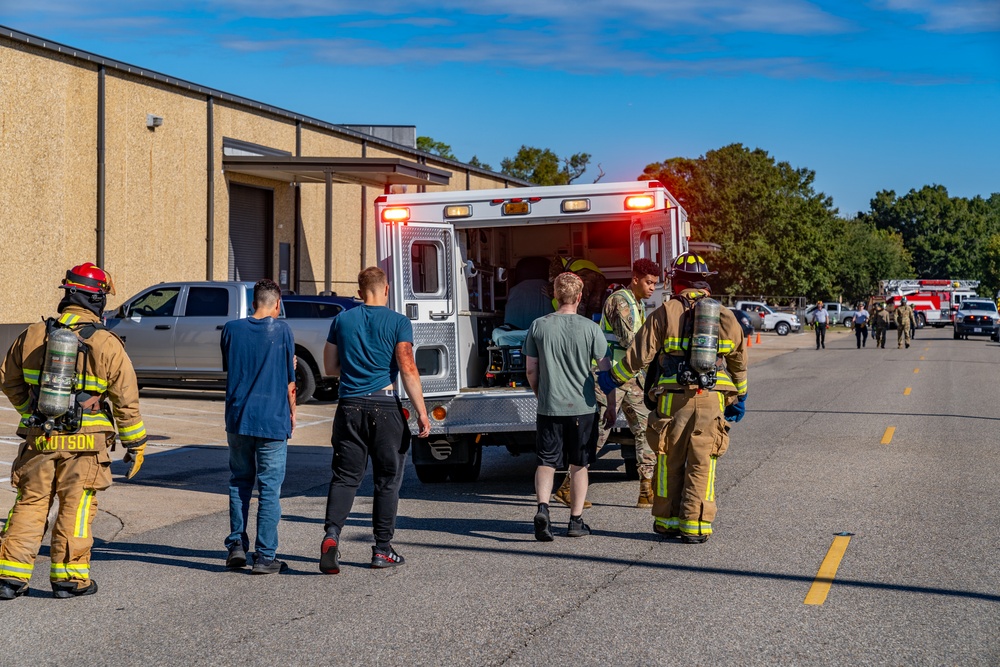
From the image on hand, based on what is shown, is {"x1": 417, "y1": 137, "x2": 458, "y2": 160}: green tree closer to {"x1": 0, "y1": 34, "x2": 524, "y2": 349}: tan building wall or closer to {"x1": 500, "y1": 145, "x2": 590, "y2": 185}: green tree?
{"x1": 500, "y1": 145, "x2": 590, "y2": 185}: green tree

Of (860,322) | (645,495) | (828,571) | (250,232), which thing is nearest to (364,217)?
(250,232)

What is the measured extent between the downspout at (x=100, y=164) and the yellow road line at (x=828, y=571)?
64.4 ft

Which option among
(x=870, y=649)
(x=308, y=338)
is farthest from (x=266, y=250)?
(x=870, y=649)

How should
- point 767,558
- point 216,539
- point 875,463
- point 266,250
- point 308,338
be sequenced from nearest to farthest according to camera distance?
point 767,558, point 216,539, point 875,463, point 308,338, point 266,250

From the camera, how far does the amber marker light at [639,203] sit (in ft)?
31.4

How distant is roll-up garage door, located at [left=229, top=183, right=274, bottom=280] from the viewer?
2934cm

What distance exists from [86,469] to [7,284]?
16942mm

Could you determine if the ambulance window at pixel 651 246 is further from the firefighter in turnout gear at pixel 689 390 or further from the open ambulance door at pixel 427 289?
the firefighter in turnout gear at pixel 689 390

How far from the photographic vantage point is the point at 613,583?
654cm

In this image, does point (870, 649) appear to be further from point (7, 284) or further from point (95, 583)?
point (7, 284)

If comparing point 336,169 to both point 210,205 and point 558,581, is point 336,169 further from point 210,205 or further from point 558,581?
point 558,581

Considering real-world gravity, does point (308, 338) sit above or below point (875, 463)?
above

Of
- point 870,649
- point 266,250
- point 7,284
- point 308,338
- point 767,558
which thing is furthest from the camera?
point 266,250

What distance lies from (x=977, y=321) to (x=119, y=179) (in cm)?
3767
